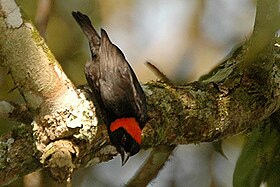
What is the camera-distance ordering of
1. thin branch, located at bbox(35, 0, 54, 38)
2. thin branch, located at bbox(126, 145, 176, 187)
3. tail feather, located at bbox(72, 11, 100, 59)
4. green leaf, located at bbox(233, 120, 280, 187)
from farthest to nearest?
tail feather, located at bbox(72, 11, 100, 59) → thin branch, located at bbox(35, 0, 54, 38) → green leaf, located at bbox(233, 120, 280, 187) → thin branch, located at bbox(126, 145, 176, 187)

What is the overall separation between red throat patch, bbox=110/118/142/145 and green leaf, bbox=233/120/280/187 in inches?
13.1

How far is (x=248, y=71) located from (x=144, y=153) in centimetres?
97

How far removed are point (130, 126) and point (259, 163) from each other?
45 cm

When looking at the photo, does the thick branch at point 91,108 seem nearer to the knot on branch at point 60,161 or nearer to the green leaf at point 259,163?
the knot on branch at point 60,161

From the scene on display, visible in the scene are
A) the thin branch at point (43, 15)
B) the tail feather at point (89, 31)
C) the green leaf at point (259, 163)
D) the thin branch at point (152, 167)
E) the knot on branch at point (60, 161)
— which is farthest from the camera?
the tail feather at point (89, 31)

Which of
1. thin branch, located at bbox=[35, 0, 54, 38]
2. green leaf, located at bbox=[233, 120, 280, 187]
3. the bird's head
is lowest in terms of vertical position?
green leaf, located at bbox=[233, 120, 280, 187]

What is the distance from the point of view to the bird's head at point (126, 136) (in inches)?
70.6

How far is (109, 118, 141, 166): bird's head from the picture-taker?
1.79 metres

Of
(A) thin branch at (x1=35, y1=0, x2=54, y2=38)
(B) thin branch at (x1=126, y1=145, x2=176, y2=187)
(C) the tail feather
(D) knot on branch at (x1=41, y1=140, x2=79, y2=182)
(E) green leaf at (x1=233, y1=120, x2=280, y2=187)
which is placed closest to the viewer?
(D) knot on branch at (x1=41, y1=140, x2=79, y2=182)

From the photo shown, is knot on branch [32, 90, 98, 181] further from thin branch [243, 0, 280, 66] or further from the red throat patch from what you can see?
thin branch [243, 0, 280, 66]

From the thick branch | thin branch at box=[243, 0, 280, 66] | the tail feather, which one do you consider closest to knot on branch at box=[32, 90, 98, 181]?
the thick branch

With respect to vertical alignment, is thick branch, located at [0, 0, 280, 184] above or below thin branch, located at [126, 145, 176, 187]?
above

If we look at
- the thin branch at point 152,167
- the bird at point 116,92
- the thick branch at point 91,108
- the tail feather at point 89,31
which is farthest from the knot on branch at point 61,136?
the tail feather at point 89,31

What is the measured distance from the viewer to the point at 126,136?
2051 millimetres
